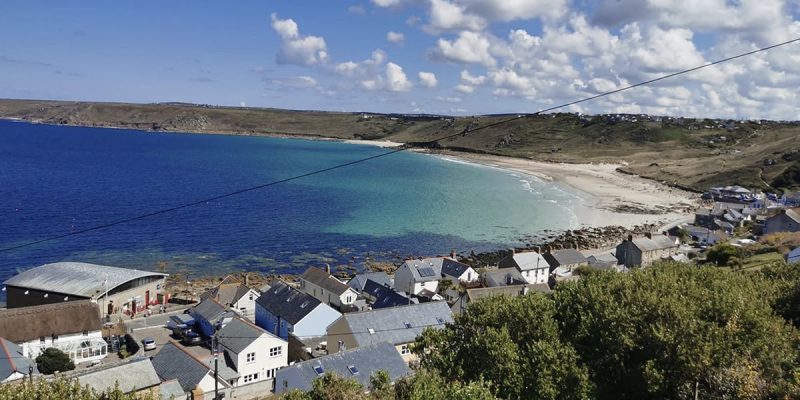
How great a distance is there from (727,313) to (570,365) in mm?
6058

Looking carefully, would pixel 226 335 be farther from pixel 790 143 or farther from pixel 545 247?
pixel 790 143

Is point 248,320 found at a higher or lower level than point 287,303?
lower

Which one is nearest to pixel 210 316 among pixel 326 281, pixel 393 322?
pixel 326 281

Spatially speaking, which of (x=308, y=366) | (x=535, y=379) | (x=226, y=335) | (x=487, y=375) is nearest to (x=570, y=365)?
(x=535, y=379)

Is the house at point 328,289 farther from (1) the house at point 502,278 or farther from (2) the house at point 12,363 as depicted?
(2) the house at point 12,363

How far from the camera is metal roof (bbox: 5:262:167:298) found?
129 feet

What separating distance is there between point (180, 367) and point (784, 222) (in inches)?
2621

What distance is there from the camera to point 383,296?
39219 mm

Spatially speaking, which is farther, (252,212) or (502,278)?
(252,212)

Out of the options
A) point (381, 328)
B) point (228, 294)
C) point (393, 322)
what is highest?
point (393, 322)

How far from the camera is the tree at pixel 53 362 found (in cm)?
2928

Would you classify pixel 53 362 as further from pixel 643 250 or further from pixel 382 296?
pixel 643 250

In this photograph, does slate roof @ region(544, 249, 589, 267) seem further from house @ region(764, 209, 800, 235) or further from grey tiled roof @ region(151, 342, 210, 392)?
grey tiled roof @ region(151, 342, 210, 392)

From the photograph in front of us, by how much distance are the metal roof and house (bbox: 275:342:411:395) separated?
22903 millimetres
